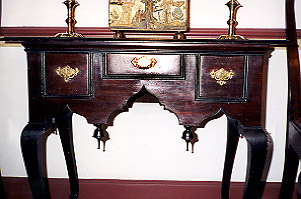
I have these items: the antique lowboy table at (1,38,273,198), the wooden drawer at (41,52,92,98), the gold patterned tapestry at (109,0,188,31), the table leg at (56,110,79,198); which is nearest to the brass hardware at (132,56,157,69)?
the antique lowboy table at (1,38,273,198)

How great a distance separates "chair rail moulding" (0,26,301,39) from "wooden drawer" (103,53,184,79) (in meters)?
0.40

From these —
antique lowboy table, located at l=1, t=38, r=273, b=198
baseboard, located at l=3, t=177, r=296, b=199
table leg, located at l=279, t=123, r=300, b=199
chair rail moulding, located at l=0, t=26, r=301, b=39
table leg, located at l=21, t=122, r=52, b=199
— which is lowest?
baseboard, located at l=3, t=177, r=296, b=199

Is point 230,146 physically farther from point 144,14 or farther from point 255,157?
point 144,14

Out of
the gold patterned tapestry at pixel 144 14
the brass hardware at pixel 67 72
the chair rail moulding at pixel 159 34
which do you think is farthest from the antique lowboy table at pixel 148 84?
the chair rail moulding at pixel 159 34

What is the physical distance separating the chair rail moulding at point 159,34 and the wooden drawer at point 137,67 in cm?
40

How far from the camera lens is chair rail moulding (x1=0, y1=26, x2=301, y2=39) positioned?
1189 mm

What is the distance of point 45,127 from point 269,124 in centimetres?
88

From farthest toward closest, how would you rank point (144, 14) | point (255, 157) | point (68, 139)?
point (68, 139)
point (144, 14)
point (255, 157)

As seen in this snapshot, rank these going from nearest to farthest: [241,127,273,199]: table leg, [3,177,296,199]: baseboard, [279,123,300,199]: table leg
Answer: [241,127,273,199]: table leg
[279,123,300,199]: table leg
[3,177,296,199]: baseboard

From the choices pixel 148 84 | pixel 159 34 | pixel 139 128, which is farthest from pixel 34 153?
pixel 159 34

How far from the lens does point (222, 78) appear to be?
81 cm

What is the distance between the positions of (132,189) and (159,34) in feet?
2.15

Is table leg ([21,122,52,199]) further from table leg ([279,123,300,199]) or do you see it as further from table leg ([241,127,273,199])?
table leg ([279,123,300,199])

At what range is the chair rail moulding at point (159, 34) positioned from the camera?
1189 mm
